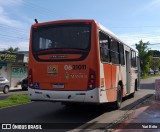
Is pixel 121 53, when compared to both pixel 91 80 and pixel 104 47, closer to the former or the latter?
Result: pixel 104 47

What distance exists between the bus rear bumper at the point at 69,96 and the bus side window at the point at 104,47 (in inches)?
53.5

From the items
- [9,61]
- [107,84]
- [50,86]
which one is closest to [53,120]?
[50,86]

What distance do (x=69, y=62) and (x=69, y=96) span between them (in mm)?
1129

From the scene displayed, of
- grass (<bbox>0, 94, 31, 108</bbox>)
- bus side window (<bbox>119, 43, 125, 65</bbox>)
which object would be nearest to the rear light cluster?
bus side window (<bbox>119, 43, 125, 65</bbox>)

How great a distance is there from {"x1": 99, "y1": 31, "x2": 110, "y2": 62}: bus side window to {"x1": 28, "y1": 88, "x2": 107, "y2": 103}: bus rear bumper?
1.36 meters

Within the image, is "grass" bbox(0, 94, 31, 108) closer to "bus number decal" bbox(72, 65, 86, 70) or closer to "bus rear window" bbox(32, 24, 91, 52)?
"bus rear window" bbox(32, 24, 91, 52)

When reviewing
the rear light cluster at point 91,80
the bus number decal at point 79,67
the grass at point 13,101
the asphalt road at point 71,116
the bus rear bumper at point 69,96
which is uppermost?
the bus number decal at point 79,67

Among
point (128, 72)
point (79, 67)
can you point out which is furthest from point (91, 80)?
point (128, 72)

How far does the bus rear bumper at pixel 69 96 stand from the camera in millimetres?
10922

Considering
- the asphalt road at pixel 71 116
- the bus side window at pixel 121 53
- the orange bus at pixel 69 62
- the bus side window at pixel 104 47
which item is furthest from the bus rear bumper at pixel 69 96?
the bus side window at pixel 121 53

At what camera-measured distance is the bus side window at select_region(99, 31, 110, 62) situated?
11.7m

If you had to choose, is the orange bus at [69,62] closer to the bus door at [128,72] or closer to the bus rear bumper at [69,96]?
the bus rear bumper at [69,96]

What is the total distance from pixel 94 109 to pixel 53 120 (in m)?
3.57

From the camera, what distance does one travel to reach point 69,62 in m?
11.3
